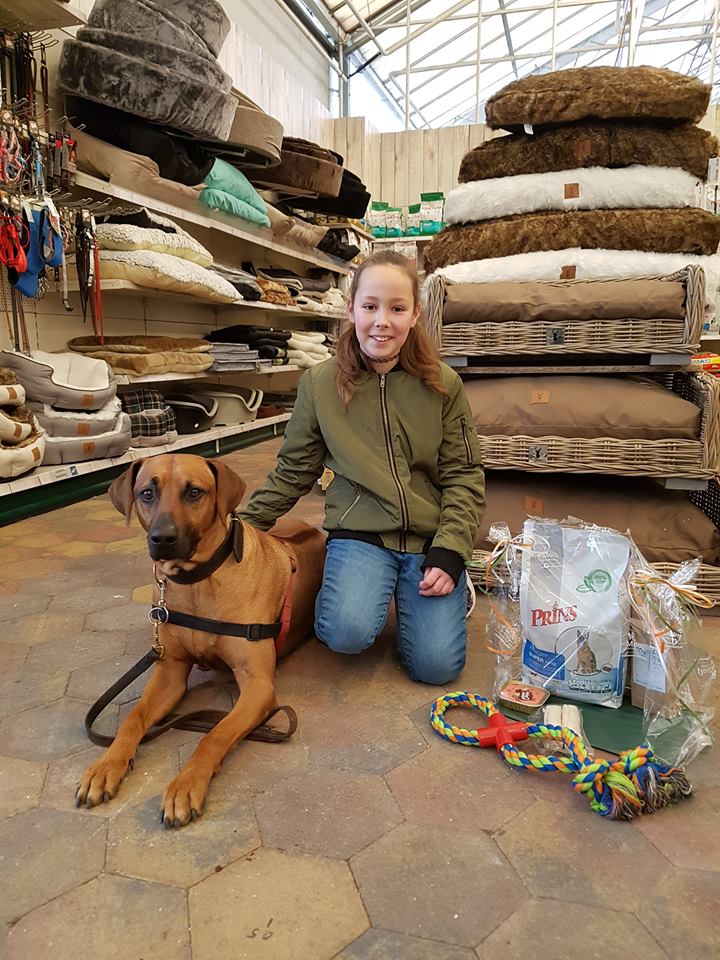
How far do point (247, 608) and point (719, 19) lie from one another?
8.83 m

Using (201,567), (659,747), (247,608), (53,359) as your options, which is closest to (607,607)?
A: (659,747)

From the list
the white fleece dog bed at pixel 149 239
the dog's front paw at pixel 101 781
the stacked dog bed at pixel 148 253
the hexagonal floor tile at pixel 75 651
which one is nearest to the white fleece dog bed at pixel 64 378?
the stacked dog bed at pixel 148 253

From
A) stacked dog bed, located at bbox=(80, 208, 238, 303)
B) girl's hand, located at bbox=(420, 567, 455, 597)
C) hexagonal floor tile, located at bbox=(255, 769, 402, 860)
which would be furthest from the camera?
stacked dog bed, located at bbox=(80, 208, 238, 303)

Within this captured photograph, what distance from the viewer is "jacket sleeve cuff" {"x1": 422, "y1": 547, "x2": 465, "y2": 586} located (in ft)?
5.56

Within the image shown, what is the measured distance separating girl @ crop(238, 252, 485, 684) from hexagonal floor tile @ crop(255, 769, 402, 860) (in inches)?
18.2

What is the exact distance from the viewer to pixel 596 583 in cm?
153

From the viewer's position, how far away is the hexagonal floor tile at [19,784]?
1.21m

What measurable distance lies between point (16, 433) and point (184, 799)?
2.27 meters

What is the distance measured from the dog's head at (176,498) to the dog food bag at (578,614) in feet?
2.45

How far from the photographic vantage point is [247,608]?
1.50 m

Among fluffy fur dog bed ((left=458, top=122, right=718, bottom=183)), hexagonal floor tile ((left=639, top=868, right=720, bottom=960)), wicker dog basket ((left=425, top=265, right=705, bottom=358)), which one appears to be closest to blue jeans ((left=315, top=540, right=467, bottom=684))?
hexagonal floor tile ((left=639, top=868, right=720, bottom=960))

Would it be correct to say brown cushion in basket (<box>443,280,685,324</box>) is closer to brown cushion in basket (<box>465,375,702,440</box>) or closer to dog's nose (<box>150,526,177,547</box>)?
brown cushion in basket (<box>465,375,702,440</box>)

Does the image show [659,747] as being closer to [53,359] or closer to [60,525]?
[60,525]

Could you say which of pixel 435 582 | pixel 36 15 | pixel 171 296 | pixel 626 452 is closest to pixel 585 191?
pixel 626 452
